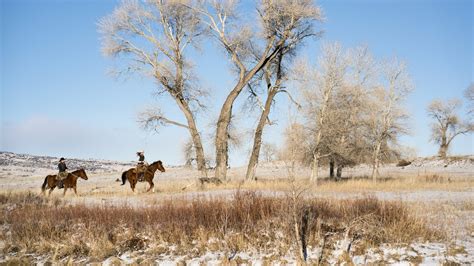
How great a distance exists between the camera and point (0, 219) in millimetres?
11930

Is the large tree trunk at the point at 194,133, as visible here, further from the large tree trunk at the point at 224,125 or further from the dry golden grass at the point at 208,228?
the dry golden grass at the point at 208,228

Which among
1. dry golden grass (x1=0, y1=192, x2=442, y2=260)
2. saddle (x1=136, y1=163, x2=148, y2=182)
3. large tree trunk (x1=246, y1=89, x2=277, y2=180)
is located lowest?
dry golden grass (x1=0, y1=192, x2=442, y2=260)

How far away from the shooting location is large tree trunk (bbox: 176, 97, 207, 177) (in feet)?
78.5

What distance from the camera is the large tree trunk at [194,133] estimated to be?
23.9 metres

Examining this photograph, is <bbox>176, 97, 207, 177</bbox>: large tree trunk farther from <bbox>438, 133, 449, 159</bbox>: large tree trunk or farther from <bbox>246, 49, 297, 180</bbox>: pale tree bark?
<bbox>438, 133, 449, 159</bbox>: large tree trunk

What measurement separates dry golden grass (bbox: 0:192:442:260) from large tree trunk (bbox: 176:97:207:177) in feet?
42.1

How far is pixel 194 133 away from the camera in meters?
→ 23.9

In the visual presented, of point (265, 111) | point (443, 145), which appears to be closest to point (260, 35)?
point (265, 111)

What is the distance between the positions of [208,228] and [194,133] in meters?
14.9

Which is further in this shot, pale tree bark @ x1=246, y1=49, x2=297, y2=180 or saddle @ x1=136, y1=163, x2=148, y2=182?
pale tree bark @ x1=246, y1=49, x2=297, y2=180

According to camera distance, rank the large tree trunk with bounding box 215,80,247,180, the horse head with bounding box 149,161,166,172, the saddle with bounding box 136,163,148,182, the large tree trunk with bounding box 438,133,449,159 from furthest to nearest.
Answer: the large tree trunk with bounding box 438,133,449,159, the large tree trunk with bounding box 215,80,247,180, the horse head with bounding box 149,161,166,172, the saddle with bounding box 136,163,148,182

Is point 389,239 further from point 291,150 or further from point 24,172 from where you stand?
point 24,172

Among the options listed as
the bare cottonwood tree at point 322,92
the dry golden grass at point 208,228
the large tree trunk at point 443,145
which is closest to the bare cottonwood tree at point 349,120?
the bare cottonwood tree at point 322,92

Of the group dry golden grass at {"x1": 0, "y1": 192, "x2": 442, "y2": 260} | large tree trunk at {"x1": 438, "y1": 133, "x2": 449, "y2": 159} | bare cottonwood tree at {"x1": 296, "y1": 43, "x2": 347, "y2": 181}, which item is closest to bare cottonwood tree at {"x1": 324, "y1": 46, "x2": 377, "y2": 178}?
bare cottonwood tree at {"x1": 296, "y1": 43, "x2": 347, "y2": 181}
